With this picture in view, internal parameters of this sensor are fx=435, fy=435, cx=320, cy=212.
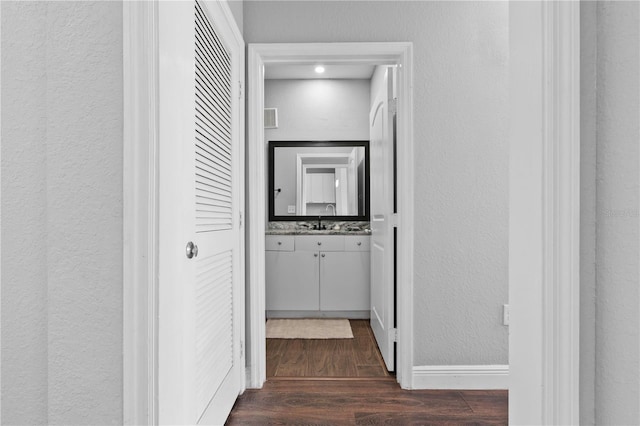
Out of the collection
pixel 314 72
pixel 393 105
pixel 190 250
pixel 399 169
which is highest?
pixel 314 72

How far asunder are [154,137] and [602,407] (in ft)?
3.27

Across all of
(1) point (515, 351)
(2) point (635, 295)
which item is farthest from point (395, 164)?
(2) point (635, 295)

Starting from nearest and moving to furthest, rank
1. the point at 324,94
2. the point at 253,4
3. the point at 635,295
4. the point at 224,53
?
the point at 635,295
the point at 224,53
the point at 253,4
the point at 324,94

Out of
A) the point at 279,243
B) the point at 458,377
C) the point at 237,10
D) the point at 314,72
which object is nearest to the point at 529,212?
the point at 458,377

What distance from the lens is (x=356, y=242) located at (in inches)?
155

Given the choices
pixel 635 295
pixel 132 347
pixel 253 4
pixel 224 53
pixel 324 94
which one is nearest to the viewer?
pixel 635 295

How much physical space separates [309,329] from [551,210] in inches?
119

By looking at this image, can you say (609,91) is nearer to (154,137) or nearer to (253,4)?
(154,137)

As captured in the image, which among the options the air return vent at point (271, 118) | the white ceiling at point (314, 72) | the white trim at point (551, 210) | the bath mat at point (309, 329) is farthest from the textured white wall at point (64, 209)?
the air return vent at point (271, 118)

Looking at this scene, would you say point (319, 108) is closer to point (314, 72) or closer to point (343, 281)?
point (314, 72)

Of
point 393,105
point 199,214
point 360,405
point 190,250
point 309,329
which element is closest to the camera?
point 190,250

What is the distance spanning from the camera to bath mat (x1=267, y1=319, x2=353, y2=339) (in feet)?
11.2

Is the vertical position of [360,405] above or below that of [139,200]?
below

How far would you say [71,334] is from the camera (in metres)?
0.90
